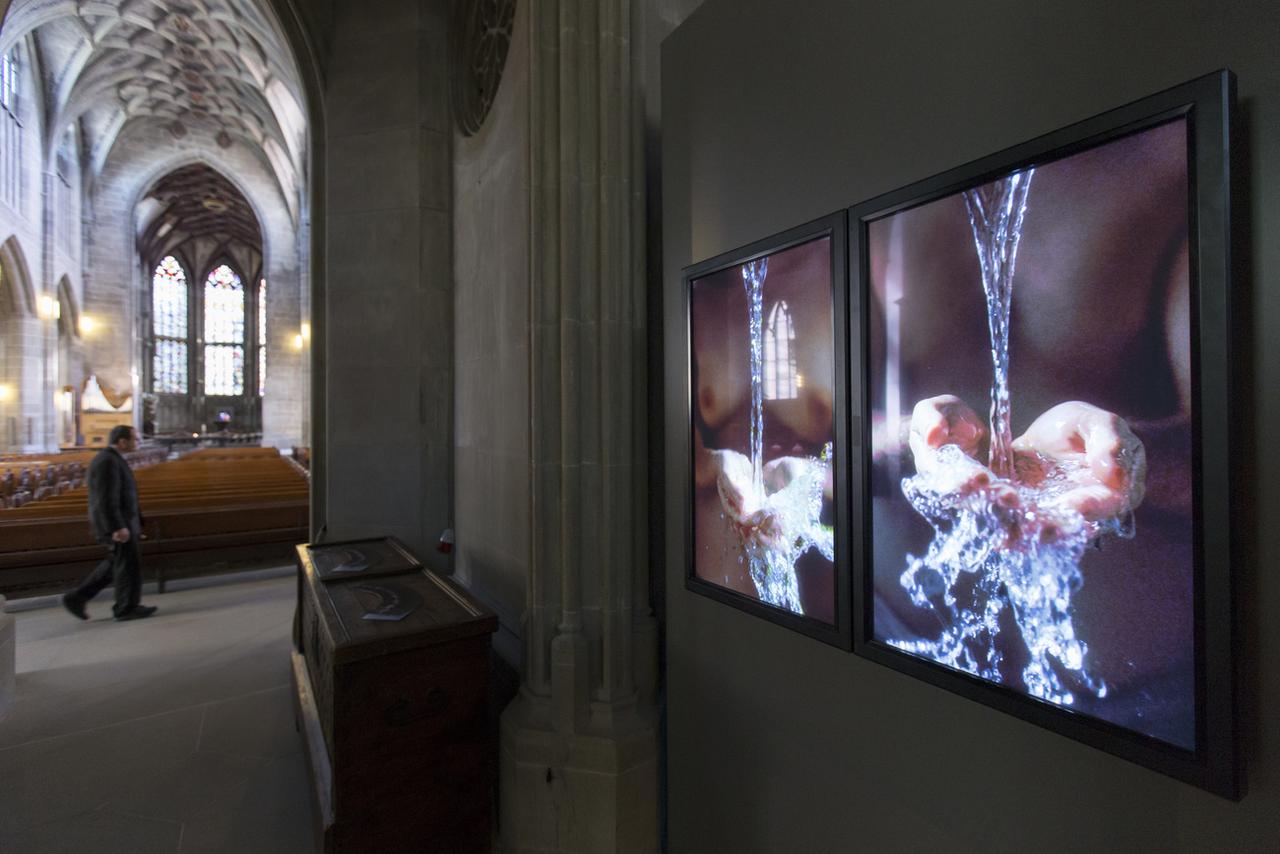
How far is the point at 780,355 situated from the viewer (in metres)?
1.54

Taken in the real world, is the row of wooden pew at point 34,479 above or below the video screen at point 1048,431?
below

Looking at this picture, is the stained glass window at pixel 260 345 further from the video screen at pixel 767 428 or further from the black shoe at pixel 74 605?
the video screen at pixel 767 428

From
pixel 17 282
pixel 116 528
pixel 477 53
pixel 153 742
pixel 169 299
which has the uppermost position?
pixel 169 299

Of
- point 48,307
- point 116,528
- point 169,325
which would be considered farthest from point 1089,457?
point 169,325

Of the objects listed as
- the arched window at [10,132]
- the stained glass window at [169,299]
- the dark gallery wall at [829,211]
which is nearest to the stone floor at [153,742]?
the dark gallery wall at [829,211]

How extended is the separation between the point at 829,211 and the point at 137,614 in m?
6.18

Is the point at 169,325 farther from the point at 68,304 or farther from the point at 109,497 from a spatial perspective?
the point at 109,497

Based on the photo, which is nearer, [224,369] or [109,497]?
[109,497]

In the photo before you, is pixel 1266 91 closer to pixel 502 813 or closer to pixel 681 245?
pixel 681 245

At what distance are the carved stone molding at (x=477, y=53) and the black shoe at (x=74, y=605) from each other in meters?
4.87

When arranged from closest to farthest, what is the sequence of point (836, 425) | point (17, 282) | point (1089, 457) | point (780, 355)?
point (1089, 457), point (836, 425), point (780, 355), point (17, 282)

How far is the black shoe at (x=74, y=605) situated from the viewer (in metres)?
4.80

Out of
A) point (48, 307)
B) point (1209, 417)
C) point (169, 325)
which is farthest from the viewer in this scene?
point (169, 325)

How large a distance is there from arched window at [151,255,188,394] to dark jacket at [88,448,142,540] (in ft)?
99.5
